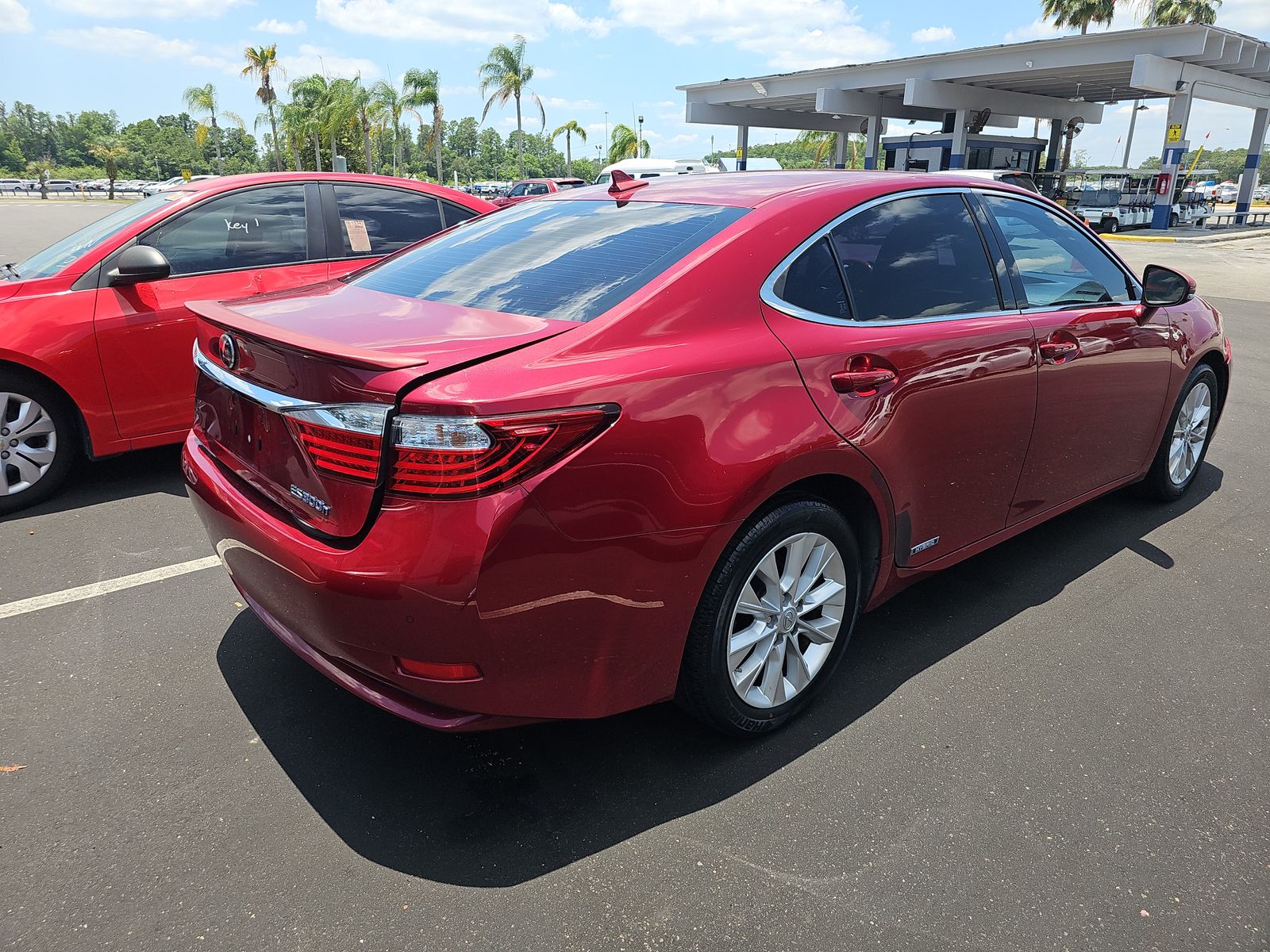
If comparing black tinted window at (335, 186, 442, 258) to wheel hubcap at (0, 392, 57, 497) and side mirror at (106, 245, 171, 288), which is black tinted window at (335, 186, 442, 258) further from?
wheel hubcap at (0, 392, 57, 497)

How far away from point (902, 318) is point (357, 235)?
394 cm

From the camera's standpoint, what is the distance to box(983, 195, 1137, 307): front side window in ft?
11.3

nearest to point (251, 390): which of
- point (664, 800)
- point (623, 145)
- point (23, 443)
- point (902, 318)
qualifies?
point (664, 800)

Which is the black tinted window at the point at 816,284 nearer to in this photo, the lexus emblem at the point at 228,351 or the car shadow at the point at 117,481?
the lexus emblem at the point at 228,351

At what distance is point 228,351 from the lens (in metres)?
2.57

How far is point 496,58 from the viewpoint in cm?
5556

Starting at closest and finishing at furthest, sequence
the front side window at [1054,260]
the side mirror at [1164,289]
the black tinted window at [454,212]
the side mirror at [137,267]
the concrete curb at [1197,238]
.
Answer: the front side window at [1054,260], the side mirror at [1164,289], the side mirror at [137,267], the black tinted window at [454,212], the concrete curb at [1197,238]

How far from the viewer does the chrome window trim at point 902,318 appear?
8.52 feet

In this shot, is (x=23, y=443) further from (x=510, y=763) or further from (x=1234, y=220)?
Result: (x=1234, y=220)

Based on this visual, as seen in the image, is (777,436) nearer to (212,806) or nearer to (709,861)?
(709,861)

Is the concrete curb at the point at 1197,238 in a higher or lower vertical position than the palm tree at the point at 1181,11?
lower

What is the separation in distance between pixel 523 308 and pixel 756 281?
26.3 inches

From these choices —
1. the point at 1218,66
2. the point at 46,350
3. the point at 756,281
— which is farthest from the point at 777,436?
the point at 1218,66

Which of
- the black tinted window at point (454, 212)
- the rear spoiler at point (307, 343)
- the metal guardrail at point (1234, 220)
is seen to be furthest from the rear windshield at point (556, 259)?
the metal guardrail at point (1234, 220)
